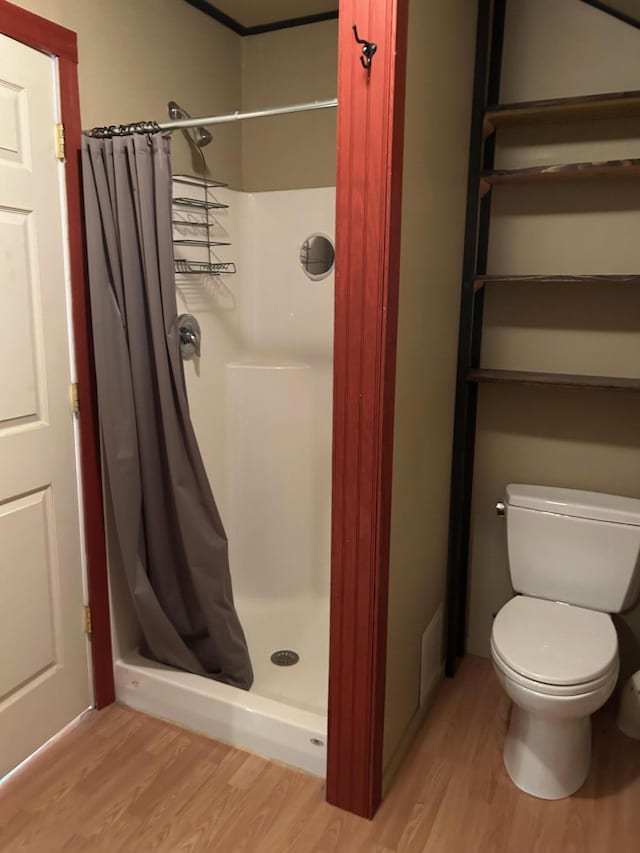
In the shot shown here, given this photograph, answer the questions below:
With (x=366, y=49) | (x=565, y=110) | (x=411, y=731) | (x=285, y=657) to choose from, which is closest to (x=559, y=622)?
(x=411, y=731)

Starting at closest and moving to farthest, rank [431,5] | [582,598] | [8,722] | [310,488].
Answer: [431,5]
[8,722]
[582,598]
[310,488]

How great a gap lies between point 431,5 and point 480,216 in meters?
0.75

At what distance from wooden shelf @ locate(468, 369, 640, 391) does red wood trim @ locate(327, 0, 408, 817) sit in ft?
2.31

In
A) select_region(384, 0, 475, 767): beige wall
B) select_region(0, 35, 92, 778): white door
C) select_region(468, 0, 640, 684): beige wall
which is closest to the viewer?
select_region(384, 0, 475, 767): beige wall

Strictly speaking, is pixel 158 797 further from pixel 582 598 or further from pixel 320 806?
pixel 582 598

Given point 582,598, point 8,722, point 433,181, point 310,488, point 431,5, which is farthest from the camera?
point 310,488

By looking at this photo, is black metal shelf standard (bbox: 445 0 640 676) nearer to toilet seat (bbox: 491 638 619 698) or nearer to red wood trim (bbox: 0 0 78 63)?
toilet seat (bbox: 491 638 619 698)

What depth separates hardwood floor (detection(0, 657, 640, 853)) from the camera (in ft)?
5.65

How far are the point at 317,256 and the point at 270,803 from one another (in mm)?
1878

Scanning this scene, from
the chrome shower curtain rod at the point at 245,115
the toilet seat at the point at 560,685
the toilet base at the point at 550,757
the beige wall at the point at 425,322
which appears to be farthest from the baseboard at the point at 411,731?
the chrome shower curtain rod at the point at 245,115

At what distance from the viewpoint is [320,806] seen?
6.01 feet

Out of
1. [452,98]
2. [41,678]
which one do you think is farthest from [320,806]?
[452,98]

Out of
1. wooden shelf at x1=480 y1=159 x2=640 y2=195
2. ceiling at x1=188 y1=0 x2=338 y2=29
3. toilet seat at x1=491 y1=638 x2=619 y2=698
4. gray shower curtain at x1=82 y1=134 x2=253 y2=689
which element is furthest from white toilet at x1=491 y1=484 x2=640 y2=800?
ceiling at x1=188 y1=0 x2=338 y2=29

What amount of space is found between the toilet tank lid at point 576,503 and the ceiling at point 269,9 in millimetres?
1854
